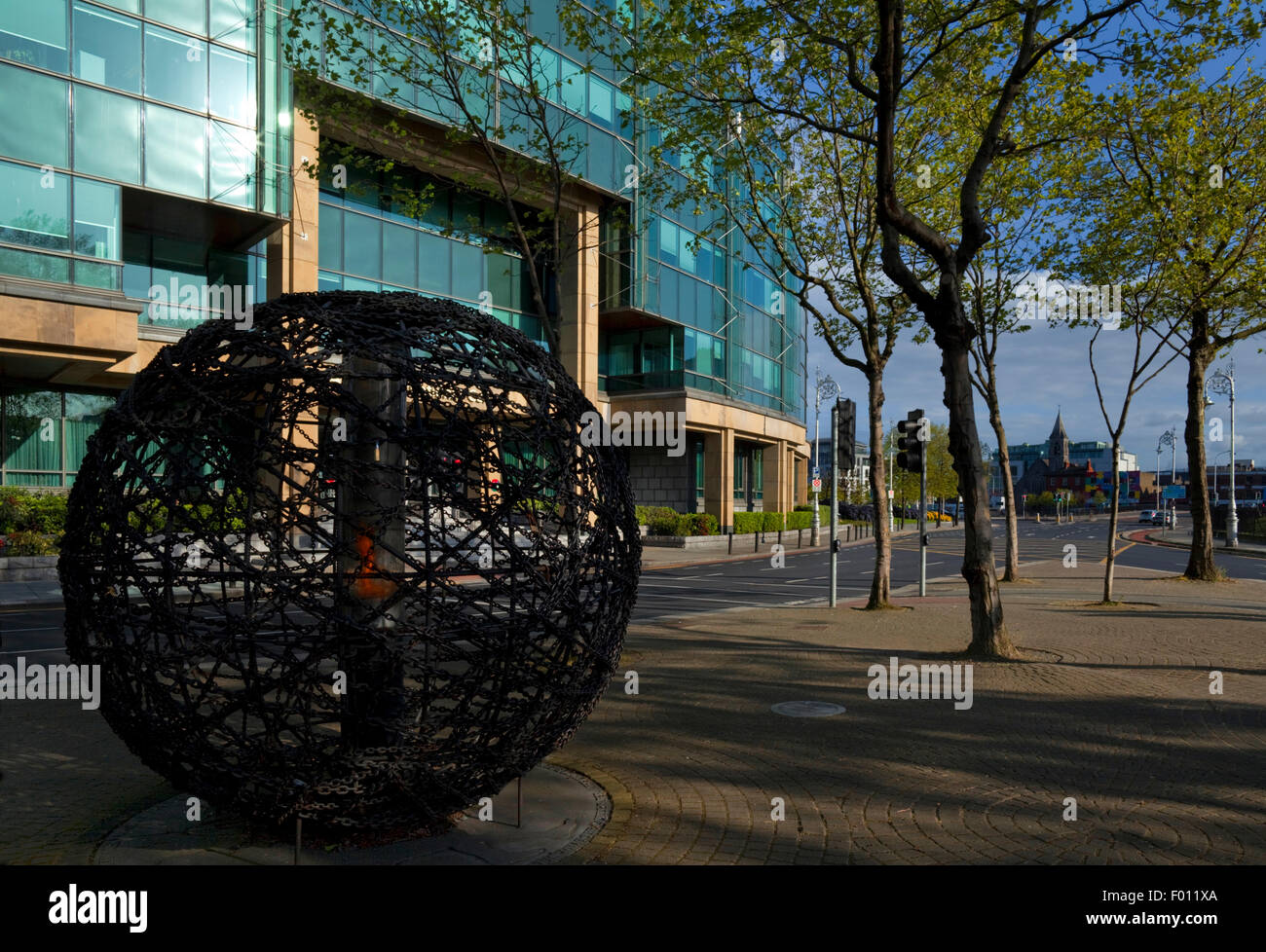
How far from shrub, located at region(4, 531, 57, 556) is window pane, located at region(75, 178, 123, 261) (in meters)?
6.97

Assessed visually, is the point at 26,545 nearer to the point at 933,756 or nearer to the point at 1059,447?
the point at 933,756

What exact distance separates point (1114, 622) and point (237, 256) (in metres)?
25.5

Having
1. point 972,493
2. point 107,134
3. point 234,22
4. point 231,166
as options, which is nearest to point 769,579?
point 972,493

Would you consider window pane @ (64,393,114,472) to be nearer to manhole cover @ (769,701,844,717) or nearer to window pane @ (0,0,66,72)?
window pane @ (0,0,66,72)

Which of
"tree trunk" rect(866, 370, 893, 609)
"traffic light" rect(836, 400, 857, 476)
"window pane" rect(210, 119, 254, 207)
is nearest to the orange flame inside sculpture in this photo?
"tree trunk" rect(866, 370, 893, 609)

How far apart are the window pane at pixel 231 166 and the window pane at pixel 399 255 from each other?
587 cm

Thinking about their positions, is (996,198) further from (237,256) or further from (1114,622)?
(237,256)

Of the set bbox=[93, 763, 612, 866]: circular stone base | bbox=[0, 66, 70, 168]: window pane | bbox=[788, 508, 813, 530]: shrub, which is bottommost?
bbox=[93, 763, 612, 866]: circular stone base

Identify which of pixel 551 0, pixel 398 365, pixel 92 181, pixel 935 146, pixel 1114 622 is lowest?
pixel 1114 622

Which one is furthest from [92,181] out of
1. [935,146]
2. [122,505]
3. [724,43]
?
[122,505]

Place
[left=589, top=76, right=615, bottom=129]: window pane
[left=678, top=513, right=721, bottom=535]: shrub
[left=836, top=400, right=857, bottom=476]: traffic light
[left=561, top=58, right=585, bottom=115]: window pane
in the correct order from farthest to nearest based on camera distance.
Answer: [left=678, top=513, right=721, bottom=535]: shrub, [left=589, top=76, right=615, bottom=129]: window pane, [left=561, top=58, right=585, bottom=115]: window pane, [left=836, top=400, right=857, bottom=476]: traffic light

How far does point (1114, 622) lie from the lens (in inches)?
562

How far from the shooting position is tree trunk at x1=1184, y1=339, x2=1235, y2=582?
2061cm
